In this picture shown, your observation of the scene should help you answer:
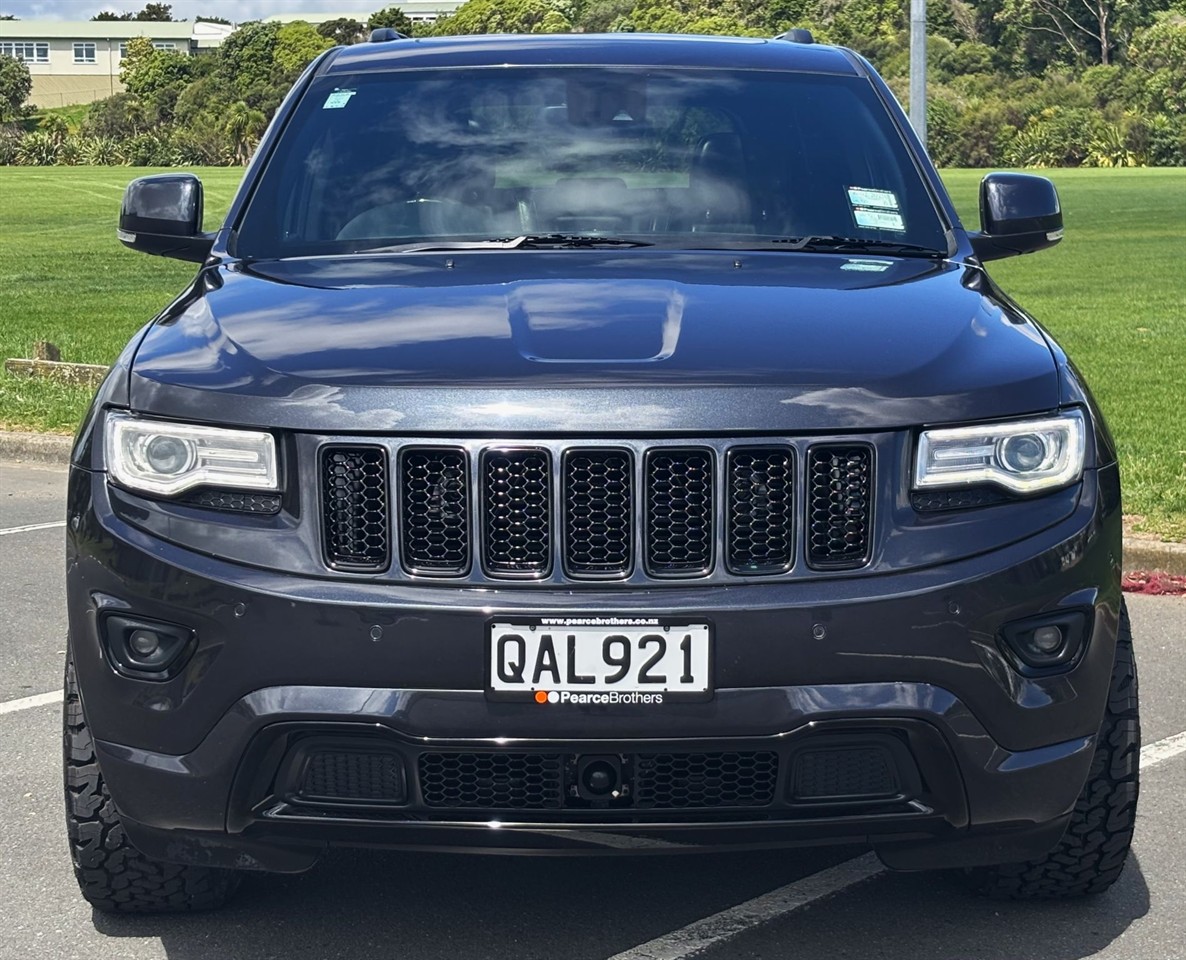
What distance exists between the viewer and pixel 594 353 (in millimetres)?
3498

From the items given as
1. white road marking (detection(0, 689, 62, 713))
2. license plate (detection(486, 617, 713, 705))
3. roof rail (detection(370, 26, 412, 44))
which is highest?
roof rail (detection(370, 26, 412, 44))

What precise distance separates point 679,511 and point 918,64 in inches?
524

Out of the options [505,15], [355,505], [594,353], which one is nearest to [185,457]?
[355,505]

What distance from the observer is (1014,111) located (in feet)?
287

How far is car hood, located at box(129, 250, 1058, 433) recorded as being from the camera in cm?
338

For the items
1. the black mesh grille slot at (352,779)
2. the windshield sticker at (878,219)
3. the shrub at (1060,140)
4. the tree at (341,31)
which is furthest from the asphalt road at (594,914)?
the tree at (341,31)

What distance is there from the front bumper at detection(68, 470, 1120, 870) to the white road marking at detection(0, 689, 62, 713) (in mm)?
2445

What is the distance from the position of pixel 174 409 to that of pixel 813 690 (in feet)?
4.16

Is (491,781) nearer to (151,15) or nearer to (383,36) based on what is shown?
(383,36)

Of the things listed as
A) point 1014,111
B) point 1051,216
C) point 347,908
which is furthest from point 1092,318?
point 1014,111

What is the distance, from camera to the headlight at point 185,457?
344 cm

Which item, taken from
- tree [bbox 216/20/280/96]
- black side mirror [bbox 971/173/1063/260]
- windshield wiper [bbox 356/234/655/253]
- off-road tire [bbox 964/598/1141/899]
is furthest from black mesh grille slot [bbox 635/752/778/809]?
tree [bbox 216/20/280/96]

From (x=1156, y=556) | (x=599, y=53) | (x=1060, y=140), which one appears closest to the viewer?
(x=599, y=53)

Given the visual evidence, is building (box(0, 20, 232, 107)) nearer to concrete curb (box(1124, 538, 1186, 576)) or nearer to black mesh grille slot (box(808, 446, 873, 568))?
concrete curb (box(1124, 538, 1186, 576))
